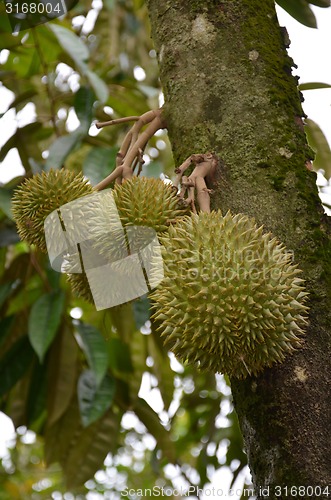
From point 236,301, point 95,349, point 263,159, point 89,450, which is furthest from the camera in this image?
point 89,450

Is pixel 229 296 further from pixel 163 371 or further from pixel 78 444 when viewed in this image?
pixel 163 371

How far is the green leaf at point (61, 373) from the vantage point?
2104mm

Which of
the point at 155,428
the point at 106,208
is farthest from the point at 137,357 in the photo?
the point at 106,208

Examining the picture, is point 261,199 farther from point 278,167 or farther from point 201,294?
point 201,294

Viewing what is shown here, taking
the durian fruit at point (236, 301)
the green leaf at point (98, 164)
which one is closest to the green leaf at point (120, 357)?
the green leaf at point (98, 164)

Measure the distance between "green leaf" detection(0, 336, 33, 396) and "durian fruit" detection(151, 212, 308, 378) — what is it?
4.28ft

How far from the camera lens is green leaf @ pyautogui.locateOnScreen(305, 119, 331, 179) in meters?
1.98

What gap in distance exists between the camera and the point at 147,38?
3502mm

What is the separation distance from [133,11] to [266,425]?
2.88 m

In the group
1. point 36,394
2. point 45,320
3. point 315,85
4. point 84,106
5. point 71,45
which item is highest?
point 71,45

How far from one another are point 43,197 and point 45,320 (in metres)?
0.67

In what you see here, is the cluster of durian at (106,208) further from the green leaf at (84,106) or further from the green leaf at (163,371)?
the green leaf at (163,371)

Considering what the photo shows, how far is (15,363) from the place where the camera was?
2219 millimetres

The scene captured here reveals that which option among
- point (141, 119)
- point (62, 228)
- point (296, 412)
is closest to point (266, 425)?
point (296, 412)
